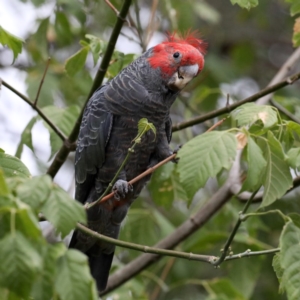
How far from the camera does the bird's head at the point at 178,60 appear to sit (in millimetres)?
3193

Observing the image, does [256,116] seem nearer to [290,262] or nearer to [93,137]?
[290,262]

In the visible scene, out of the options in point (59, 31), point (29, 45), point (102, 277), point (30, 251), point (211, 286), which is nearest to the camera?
point (30, 251)

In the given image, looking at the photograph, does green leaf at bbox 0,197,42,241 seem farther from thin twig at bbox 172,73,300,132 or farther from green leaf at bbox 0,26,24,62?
thin twig at bbox 172,73,300,132

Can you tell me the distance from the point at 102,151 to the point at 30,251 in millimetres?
1893

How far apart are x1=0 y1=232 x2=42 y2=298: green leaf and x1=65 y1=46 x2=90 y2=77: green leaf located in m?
1.96

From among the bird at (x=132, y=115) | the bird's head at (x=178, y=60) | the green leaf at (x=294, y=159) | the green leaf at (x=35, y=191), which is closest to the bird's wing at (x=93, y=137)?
the bird at (x=132, y=115)

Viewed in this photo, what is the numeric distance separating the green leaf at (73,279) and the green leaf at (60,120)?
5.97ft

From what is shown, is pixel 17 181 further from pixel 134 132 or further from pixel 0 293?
pixel 134 132

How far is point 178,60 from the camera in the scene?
322 cm

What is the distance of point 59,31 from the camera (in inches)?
166

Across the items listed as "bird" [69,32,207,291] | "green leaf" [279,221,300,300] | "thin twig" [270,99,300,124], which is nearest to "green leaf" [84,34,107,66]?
"bird" [69,32,207,291]

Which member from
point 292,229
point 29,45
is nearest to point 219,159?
point 292,229

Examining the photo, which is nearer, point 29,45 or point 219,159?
point 219,159

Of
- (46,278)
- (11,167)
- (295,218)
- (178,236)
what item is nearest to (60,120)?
(178,236)
